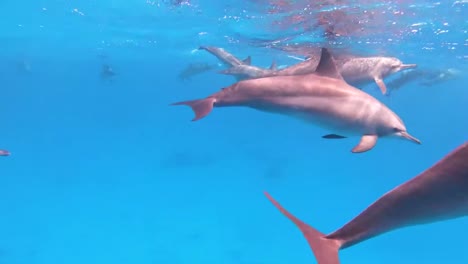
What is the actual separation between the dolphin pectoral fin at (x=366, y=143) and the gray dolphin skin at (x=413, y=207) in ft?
6.84

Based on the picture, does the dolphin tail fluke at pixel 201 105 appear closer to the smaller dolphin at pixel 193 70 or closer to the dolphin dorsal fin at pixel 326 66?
the dolphin dorsal fin at pixel 326 66

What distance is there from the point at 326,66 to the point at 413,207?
319cm

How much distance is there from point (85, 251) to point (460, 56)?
1958 centimetres

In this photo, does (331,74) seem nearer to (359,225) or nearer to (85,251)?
(359,225)

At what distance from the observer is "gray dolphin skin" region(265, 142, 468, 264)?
3.21 metres

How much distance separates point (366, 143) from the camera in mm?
5930

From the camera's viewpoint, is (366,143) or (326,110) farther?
(326,110)

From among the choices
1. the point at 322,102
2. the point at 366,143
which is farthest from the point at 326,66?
the point at 366,143

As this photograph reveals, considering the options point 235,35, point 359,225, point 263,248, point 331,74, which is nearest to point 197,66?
point 235,35

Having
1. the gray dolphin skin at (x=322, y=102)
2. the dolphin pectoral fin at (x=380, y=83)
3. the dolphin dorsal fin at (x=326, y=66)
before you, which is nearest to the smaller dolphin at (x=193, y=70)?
the dolphin pectoral fin at (x=380, y=83)

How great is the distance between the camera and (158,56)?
30219 millimetres

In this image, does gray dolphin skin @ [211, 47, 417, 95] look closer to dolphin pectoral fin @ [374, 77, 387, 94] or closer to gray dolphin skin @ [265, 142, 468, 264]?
dolphin pectoral fin @ [374, 77, 387, 94]

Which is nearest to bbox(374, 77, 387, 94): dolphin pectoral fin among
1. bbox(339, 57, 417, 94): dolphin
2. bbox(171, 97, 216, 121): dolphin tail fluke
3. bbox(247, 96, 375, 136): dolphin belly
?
bbox(339, 57, 417, 94): dolphin

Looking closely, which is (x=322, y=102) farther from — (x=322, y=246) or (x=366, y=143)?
(x=322, y=246)
